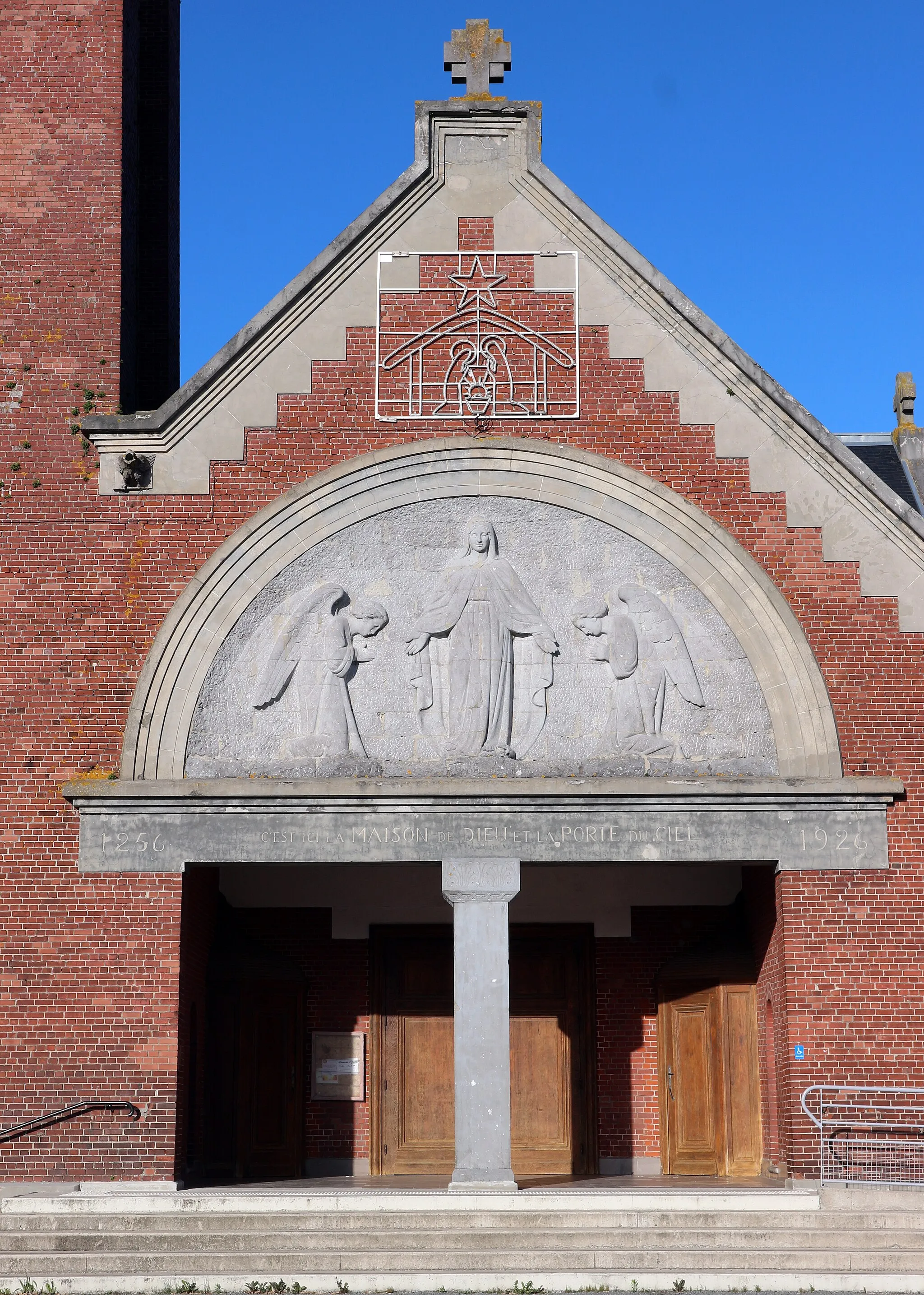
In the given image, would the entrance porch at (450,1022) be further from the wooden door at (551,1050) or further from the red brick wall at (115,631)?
the red brick wall at (115,631)

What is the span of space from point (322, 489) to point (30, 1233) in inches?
285

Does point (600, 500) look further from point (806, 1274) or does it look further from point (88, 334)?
point (806, 1274)

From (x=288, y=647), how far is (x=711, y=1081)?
6.39 meters

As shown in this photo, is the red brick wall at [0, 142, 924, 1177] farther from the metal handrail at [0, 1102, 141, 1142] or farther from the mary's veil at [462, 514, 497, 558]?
the mary's veil at [462, 514, 497, 558]

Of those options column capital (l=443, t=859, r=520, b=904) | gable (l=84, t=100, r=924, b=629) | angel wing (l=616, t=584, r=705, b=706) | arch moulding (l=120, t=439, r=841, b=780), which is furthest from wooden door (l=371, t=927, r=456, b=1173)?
gable (l=84, t=100, r=924, b=629)

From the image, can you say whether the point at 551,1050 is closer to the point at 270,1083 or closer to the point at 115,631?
the point at 270,1083

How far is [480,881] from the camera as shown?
14.8 m

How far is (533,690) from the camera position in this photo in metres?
15.4

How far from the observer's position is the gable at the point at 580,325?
15797 millimetres

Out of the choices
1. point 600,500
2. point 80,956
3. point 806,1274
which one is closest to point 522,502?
point 600,500

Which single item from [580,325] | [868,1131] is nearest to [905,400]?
[580,325]

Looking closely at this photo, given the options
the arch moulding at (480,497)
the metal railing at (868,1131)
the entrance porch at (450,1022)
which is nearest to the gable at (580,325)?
the arch moulding at (480,497)

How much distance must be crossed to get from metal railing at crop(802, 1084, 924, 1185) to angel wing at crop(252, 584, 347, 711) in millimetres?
6154

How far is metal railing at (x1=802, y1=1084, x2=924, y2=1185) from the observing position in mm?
14250
